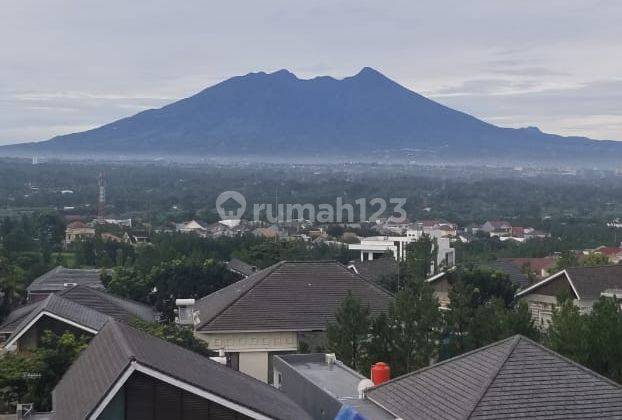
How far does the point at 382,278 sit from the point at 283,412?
876 inches

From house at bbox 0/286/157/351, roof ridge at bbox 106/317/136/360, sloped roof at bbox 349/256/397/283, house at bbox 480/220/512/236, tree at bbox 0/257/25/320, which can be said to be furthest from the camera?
house at bbox 480/220/512/236

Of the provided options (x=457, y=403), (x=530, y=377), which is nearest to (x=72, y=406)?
(x=457, y=403)

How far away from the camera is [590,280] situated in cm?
2705

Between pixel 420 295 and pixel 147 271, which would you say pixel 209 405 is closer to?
pixel 420 295

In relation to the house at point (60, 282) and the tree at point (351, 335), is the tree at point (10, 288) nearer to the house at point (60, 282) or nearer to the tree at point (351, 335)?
the house at point (60, 282)

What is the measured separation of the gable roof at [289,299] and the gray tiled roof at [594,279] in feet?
17.9

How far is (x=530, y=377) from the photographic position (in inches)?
456

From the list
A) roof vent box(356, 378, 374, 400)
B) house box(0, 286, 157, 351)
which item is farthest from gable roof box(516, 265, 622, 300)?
roof vent box(356, 378, 374, 400)

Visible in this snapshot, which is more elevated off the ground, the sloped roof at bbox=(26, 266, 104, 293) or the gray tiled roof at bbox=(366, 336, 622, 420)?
the gray tiled roof at bbox=(366, 336, 622, 420)

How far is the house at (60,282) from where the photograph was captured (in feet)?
123

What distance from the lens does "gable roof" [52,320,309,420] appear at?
10.8 m

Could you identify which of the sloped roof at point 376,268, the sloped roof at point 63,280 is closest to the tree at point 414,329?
the sloped roof at point 376,268

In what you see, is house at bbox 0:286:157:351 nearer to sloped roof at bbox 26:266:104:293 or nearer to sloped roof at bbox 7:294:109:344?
sloped roof at bbox 7:294:109:344

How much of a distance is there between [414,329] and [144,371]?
325 inches
